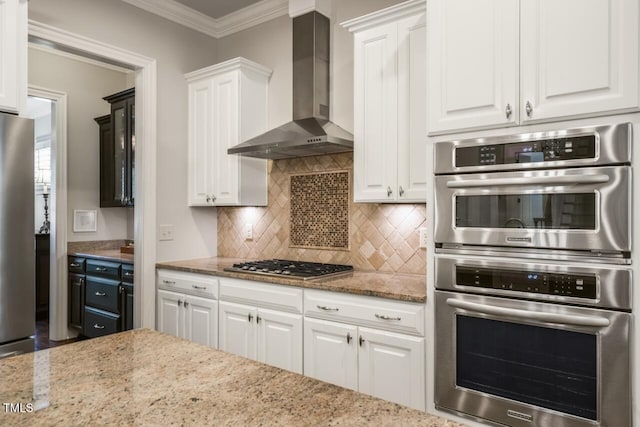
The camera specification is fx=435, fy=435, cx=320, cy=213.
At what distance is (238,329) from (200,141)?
1.64 meters

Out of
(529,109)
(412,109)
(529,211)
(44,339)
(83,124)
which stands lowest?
(44,339)

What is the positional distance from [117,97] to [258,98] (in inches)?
75.7

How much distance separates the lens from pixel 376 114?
2.65m

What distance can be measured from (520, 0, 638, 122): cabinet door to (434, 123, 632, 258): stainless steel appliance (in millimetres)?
115

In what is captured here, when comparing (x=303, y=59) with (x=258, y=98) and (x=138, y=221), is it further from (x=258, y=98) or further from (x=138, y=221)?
(x=138, y=221)

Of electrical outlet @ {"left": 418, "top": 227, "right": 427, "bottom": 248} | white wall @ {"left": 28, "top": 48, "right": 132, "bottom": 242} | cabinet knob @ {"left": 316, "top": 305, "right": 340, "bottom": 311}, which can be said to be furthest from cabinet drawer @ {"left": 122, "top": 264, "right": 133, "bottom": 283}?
electrical outlet @ {"left": 418, "top": 227, "right": 427, "bottom": 248}

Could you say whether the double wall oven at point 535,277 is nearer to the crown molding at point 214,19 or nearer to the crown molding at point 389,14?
the crown molding at point 389,14

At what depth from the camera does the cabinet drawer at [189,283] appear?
3.05 meters

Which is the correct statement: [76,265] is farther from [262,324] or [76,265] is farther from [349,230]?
[349,230]

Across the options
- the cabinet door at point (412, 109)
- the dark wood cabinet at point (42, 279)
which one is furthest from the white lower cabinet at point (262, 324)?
the dark wood cabinet at point (42, 279)

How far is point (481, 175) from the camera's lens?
1960 millimetres

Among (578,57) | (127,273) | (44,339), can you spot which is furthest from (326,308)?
(44,339)

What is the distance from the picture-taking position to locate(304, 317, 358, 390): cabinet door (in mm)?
2357

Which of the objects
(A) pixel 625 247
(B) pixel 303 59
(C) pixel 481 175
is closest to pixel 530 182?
(C) pixel 481 175
